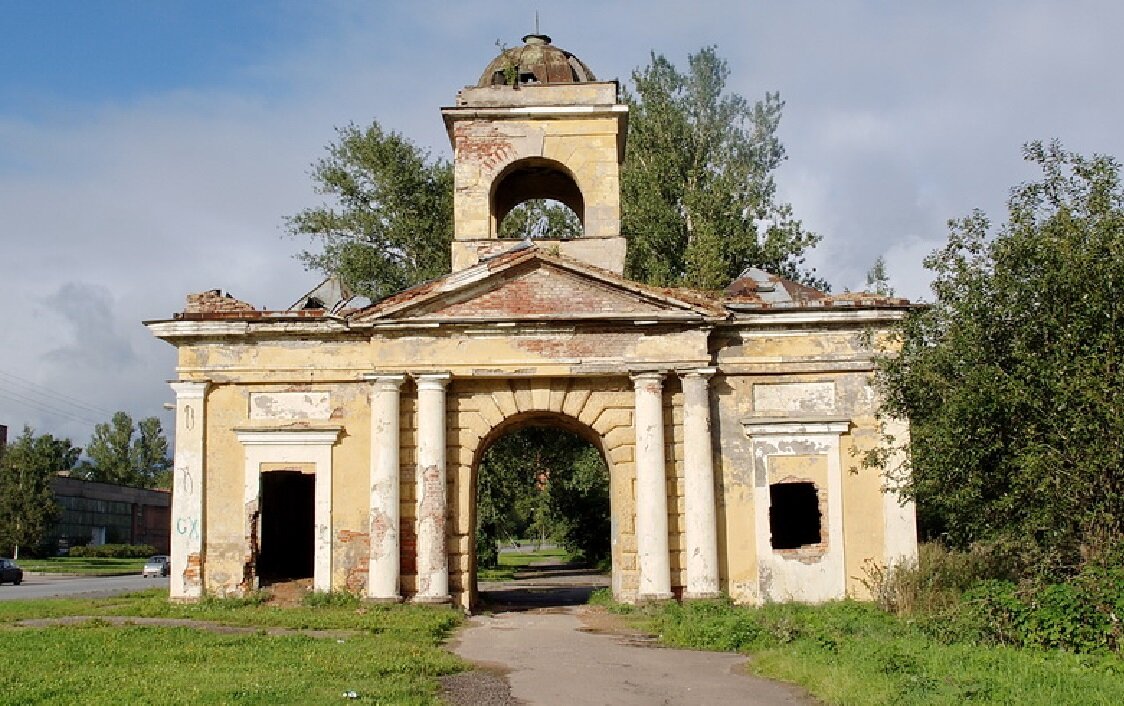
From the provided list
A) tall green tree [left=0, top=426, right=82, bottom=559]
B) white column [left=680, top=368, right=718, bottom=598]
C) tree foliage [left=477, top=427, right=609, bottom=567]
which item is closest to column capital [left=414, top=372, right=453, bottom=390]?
white column [left=680, top=368, right=718, bottom=598]

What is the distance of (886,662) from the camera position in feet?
35.1

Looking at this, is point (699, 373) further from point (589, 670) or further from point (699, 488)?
point (589, 670)

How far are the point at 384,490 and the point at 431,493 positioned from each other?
0.79m

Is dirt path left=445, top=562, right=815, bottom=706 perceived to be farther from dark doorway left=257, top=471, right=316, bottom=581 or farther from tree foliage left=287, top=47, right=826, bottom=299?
tree foliage left=287, top=47, right=826, bottom=299

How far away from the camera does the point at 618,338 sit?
18.0 metres

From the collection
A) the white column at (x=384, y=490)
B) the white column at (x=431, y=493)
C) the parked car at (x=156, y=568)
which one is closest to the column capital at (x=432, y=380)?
the white column at (x=431, y=493)

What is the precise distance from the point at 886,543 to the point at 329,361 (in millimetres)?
9951

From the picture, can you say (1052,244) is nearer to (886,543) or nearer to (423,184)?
(886,543)

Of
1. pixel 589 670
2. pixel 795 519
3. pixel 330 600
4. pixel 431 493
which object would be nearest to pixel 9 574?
pixel 330 600

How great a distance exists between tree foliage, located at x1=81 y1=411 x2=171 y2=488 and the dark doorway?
64678 millimetres

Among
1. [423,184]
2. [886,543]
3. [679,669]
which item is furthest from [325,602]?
[423,184]

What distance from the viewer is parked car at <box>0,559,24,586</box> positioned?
34969 mm

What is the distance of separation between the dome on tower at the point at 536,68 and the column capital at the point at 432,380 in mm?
6366

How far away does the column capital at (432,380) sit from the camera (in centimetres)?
→ 1786
